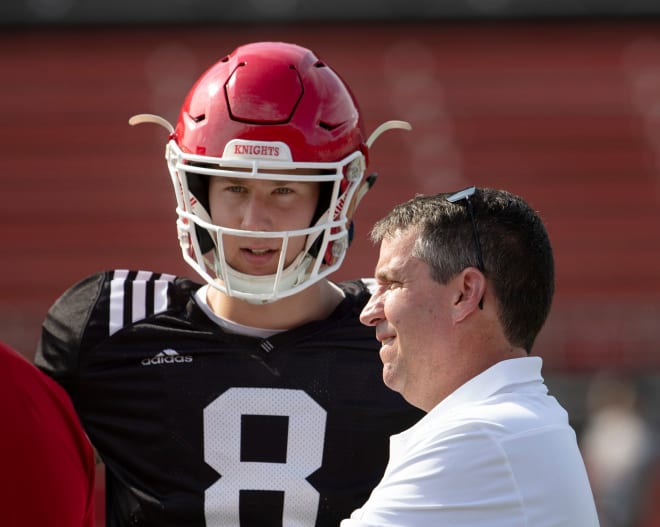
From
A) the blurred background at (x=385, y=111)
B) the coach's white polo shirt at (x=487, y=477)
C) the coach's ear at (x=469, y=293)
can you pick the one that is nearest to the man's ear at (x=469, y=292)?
the coach's ear at (x=469, y=293)

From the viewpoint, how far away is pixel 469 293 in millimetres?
1816

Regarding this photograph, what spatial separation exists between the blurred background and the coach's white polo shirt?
6015 mm

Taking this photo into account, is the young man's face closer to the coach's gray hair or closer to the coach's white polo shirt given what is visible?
the coach's gray hair

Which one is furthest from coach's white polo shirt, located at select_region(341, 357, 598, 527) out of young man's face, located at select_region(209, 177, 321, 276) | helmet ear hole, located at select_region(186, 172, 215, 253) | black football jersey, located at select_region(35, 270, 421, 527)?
helmet ear hole, located at select_region(186, 172, 215, 253)

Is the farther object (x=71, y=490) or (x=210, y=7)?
(x=210, y=7)

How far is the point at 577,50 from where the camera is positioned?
9016 mm

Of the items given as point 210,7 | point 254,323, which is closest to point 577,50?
point 210,7

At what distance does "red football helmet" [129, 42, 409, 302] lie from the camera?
2.25 metres

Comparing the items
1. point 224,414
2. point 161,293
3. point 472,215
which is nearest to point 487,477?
point 472,215

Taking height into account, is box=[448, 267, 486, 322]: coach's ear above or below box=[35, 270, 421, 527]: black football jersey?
above

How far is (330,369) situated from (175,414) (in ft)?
1.07

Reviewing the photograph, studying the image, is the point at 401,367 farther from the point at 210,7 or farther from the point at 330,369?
the point at 210,7

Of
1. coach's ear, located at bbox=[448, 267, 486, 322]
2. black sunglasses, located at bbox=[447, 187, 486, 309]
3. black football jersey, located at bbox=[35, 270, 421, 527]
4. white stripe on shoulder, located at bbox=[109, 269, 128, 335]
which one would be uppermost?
black sunglasses, located at bbox=[447, 187, 486, 309]

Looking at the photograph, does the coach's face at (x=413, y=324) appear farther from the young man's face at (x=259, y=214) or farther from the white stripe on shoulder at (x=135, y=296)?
the white stripe on shoulder at (x=135, y=296)
